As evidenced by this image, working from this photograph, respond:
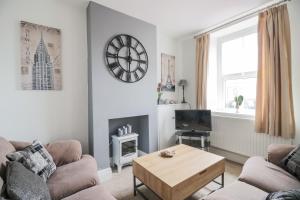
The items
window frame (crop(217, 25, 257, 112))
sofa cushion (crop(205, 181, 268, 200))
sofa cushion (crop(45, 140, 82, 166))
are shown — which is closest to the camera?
sofa cushion (crop(205, 181, 268, 200))

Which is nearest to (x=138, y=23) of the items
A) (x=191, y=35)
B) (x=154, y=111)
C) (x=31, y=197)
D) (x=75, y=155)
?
(x=191, y=35)

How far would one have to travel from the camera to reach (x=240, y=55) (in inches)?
117

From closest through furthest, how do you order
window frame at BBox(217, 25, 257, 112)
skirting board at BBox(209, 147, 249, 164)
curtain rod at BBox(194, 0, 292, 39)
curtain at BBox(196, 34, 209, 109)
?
curtain rod at BBox(194, 0, 292, 39), skirting board at BBox(209, 147, 249, 164), window frame at BBox(217, 25, 257, 112), curtain at BBox(196, 34, 209, 109)

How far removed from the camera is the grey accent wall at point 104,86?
2.27m

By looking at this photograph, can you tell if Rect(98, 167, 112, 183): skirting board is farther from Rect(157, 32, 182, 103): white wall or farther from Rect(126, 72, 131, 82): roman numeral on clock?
Rect(157, 32, 182, 103): white wall

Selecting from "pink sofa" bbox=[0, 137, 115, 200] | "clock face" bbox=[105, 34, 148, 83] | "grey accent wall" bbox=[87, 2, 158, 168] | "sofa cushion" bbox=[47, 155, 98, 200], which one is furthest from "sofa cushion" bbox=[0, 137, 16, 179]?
"clock face" bbox=[105, 34, 148, 83]

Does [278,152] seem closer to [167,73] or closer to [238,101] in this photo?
[238,101]

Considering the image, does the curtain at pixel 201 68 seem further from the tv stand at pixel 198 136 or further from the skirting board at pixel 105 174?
the skirting board at pixel 105 174

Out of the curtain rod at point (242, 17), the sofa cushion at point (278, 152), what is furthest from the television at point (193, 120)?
the curtain rod at point (242, 17)

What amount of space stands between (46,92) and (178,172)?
6.59 feet

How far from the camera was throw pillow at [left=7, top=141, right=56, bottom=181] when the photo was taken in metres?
1.40

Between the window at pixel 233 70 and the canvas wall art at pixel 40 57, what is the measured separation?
2792 mm

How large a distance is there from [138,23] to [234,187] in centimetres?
272

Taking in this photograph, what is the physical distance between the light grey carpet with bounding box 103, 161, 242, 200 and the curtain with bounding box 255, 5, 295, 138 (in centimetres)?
78
